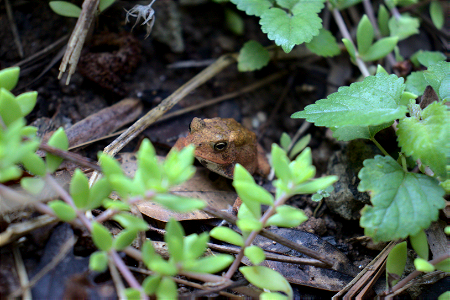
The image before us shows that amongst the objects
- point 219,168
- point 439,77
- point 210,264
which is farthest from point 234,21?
point 210,264

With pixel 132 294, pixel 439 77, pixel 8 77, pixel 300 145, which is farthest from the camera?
pixel 300 145

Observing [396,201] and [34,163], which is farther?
[396,201]

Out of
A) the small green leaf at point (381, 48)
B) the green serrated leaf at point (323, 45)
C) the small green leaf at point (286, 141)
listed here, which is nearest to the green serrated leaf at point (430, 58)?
the small green leaf at point (381, 48)

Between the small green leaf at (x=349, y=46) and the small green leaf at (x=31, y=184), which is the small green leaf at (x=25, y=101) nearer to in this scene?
the small green leaf at (x=31, y=184)

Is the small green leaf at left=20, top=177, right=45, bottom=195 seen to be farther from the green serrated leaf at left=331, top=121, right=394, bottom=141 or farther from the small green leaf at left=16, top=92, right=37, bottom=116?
the green serrated leaf at left=331, top=121, right=394, bottom=141

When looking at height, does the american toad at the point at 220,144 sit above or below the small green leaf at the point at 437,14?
below

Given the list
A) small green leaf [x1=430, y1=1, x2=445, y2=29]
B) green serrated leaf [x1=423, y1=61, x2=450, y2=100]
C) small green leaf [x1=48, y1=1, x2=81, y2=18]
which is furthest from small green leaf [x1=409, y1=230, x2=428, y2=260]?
small green leaf [x1=48, y1=1, x2=81, y2=18]

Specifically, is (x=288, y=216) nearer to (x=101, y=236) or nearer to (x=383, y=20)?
(x=101, y=236)
